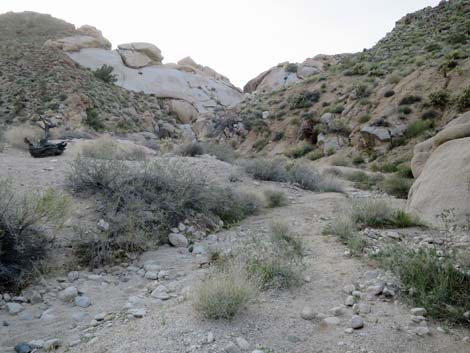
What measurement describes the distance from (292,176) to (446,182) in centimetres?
429

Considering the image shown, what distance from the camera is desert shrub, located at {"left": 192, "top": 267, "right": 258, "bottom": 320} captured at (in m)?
2.93

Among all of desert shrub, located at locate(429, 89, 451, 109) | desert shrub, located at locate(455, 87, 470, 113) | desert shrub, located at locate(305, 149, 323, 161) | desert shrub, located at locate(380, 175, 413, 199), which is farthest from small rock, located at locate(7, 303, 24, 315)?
desert shrub, located at locate(429, 89, 451, 109)

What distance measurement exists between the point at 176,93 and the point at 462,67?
91.0 feet

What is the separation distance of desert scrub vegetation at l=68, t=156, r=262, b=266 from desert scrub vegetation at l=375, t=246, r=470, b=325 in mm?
2953

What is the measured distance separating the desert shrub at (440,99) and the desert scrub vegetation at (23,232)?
14.3 metres

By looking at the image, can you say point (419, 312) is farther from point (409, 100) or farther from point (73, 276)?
point (409, 100)

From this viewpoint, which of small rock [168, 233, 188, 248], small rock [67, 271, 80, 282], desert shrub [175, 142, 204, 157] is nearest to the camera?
small rock [67, 271, 80, 282]

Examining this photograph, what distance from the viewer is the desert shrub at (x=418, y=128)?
14.1 metres

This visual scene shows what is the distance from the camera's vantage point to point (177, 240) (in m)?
5.25

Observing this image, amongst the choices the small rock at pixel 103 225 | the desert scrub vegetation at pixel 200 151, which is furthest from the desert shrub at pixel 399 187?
the small rock at pixel 103 225

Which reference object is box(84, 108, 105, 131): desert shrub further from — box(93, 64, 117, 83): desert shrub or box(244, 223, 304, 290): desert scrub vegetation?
box(244, 223, 304, 290): desert scrub vegetation

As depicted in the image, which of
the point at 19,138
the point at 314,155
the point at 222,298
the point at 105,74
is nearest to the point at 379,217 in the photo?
the point at 222,298

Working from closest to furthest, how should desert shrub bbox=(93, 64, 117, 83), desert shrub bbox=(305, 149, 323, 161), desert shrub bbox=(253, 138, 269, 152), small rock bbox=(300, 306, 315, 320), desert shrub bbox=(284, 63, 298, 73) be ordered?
small rock bbox=(300, 306, 315, 320) → desert shrub bbox=(305, 149, 323, 161) → desert shrub bbox=(253, 138, 269, 152) → desert shrub bbox=(93, 64, 117, 83) → desert shrub bbox=(284, 63, 298, 73)

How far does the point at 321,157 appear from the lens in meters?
17.2
